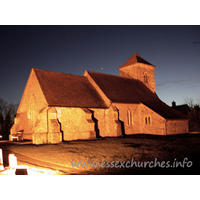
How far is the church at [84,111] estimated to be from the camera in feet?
67.0

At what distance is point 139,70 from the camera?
37750mm

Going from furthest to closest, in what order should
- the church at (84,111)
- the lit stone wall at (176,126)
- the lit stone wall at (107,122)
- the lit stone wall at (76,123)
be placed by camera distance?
the lit stone wall at (176,126), the lit stone wall at (107,122), the lit stone wall at (76,123), the church at (84,111)

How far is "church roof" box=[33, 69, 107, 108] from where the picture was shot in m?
21.7

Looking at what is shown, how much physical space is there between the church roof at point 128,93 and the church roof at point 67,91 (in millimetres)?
1797

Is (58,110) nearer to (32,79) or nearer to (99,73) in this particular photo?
(32,79)

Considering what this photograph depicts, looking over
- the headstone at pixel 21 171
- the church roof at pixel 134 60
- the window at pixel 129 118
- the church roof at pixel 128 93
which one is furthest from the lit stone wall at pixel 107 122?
the church roof at pixel 134 60

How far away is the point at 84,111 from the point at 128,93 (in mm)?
9925

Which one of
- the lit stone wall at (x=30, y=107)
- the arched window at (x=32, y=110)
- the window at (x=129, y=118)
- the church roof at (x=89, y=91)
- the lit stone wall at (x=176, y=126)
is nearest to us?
the church roof at (x=89, y=91)

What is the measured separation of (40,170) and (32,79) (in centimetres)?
1721

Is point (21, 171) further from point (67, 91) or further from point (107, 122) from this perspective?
point (107, 122)

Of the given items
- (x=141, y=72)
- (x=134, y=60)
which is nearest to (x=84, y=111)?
(x=141, y=72)

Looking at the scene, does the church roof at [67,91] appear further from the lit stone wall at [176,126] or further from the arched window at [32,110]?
the lit stone wall at [176,126]

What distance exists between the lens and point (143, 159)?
10.7 m

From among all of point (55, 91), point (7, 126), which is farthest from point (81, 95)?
point (7, 126)
